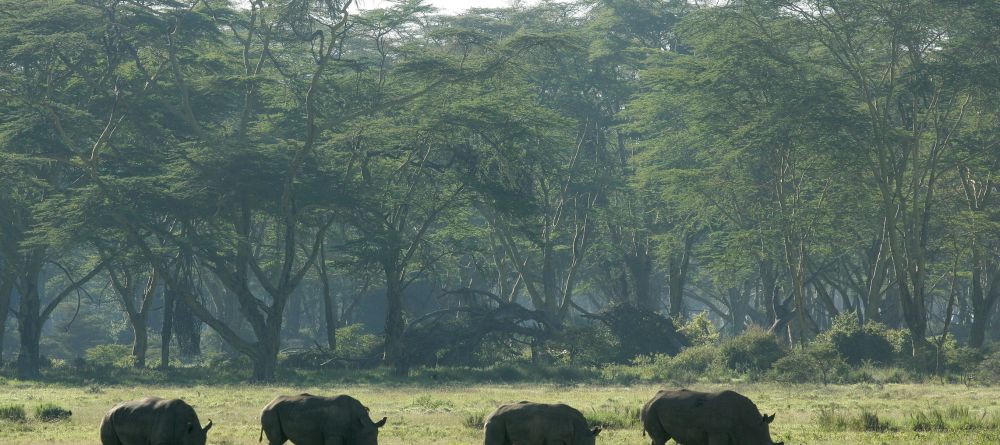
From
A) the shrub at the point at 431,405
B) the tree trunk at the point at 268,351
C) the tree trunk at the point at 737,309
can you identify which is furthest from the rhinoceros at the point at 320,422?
the tree trunk at the point at 737,309

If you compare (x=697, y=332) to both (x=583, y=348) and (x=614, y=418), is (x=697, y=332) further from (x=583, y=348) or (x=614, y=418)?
(x=614, y=418)

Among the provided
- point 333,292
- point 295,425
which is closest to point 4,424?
point 295,425

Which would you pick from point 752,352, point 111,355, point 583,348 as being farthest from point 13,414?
point 111,355

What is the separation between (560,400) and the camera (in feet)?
91.7

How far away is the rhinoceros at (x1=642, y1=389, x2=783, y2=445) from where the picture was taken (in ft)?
50.5

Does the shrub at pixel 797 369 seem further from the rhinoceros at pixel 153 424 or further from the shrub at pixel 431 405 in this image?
the rhinoceros at pixel 153 424

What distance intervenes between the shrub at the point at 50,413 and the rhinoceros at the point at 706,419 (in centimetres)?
1157

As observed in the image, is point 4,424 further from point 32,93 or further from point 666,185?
point 666,185

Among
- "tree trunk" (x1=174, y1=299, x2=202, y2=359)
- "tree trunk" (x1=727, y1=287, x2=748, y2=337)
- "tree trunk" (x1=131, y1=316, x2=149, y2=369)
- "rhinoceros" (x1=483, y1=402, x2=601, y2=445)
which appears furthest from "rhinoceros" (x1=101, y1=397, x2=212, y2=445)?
"tree trunk" (x1=727, y1=287, x2=748, y2=337)

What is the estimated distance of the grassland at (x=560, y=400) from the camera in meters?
19.6

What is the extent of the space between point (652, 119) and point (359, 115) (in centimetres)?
1602

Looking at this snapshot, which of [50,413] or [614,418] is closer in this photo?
[614,418]

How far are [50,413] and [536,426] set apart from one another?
38.3ft

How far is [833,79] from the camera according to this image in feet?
138
